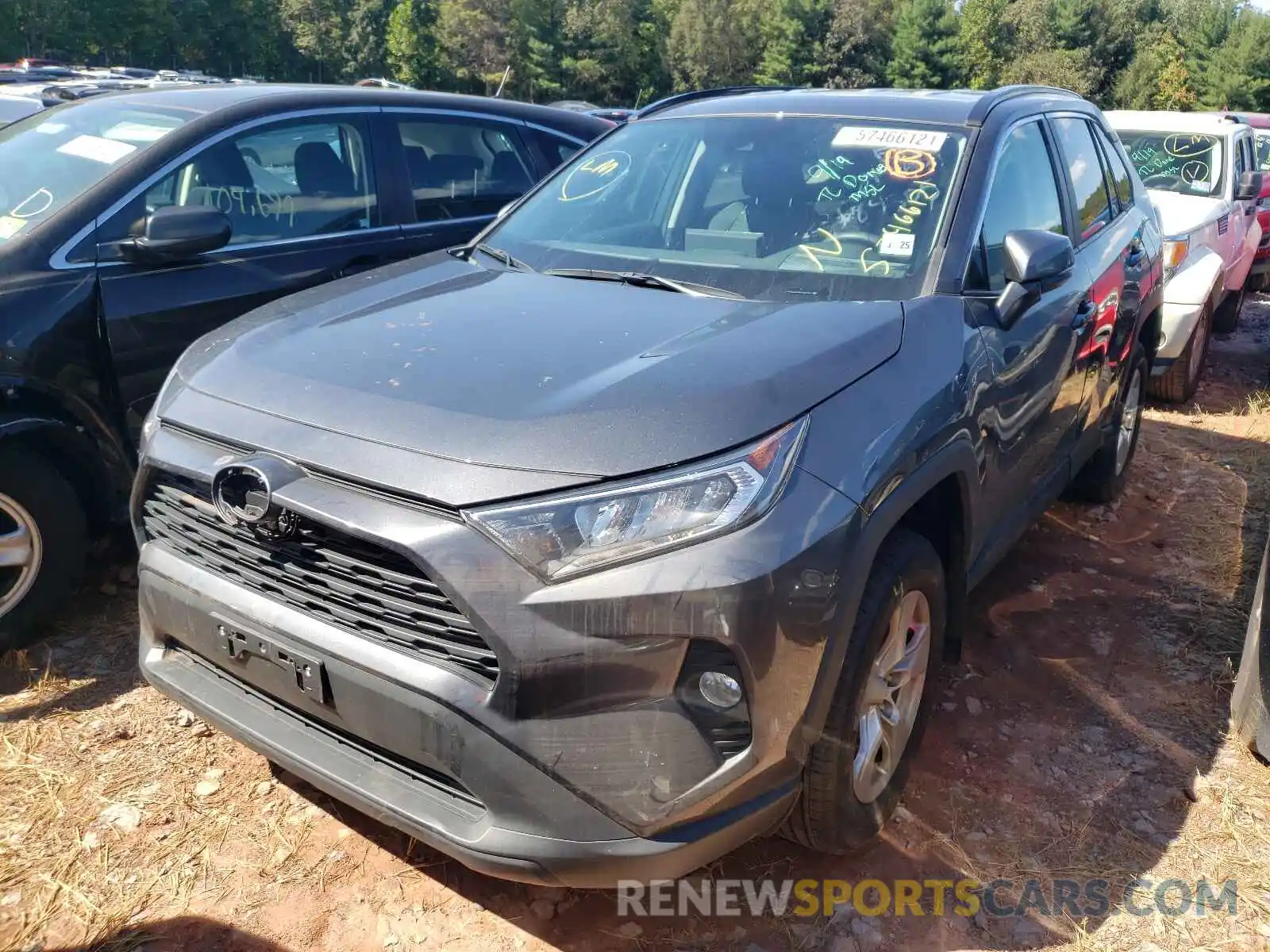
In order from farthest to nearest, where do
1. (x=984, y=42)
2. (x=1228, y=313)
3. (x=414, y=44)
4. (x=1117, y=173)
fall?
(x=414, y=44), (x=984, y=42), (x=1228, y=313), (x=1117, y=173)

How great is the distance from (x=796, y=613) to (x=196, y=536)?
1.40m

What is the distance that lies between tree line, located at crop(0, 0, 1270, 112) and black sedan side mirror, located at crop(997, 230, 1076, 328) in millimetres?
53124

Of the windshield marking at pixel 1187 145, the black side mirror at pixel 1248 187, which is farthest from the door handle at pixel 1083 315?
the windshield marking at pixel 1187 145

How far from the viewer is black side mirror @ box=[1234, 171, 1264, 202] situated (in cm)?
774

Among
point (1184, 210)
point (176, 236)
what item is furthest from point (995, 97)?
point (1184, 210)

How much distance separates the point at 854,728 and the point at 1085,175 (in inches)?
113

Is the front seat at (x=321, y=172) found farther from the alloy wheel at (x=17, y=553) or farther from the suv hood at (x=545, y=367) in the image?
the alloy wheel at (x=17, y=553)

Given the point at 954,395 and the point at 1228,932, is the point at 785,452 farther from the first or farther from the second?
the point at 1228,932

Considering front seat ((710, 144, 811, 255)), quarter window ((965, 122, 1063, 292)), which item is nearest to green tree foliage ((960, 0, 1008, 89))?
quarter window ((965, 122, 1063, 292))

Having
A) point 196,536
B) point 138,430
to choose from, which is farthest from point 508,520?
point 138,430

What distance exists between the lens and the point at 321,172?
4160 millimetres

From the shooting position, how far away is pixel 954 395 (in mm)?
2512

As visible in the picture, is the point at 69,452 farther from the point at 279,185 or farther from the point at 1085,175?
the point at 1085,175

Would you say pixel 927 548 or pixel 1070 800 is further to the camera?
pixel 1070 800
